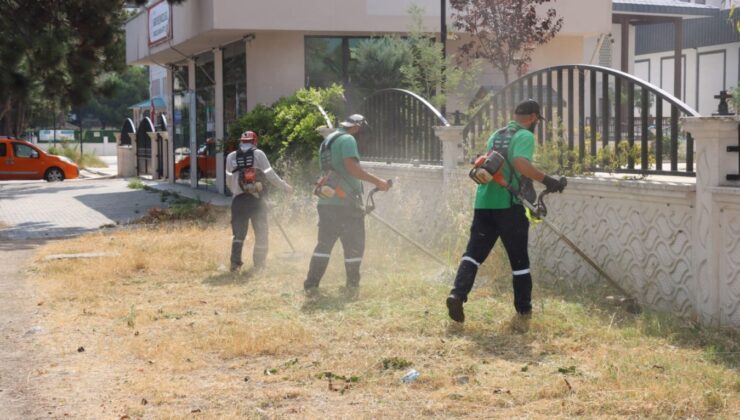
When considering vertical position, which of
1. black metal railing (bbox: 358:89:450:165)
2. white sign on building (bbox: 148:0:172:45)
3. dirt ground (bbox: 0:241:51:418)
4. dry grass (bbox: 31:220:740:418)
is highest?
white sign on building (bbox: 148:0:172:45)

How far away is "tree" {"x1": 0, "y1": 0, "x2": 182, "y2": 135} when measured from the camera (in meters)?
21.9

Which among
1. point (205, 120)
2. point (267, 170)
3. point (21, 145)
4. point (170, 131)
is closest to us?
point (267, 170)

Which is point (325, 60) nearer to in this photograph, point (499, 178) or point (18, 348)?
point (499, 178)

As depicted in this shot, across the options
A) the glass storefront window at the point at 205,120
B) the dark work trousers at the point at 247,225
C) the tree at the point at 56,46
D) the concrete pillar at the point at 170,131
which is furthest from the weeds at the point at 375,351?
the concrete pillar at the point at 170,131

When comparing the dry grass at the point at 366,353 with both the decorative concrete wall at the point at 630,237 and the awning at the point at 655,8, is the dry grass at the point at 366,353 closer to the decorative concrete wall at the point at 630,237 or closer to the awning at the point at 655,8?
the decorative concrete wall at the point at 630,237

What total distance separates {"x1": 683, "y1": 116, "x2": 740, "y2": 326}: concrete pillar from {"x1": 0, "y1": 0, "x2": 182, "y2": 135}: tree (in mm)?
16835

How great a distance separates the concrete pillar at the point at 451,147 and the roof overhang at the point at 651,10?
20.6 m

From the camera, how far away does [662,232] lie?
852 cm

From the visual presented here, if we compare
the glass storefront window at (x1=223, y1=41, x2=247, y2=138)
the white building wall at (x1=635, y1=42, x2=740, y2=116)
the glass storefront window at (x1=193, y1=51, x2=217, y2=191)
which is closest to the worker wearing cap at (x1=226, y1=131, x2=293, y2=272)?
the glass storefront window at (x1=223, y1=41, x2=247, y2=138)

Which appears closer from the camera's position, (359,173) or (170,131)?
(359,173)

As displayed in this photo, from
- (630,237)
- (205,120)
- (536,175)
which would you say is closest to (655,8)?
(205,120)

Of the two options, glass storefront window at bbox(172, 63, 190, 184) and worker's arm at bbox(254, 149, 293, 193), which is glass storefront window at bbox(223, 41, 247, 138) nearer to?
glass storefront window at bbox(172, 63, 190, 184)

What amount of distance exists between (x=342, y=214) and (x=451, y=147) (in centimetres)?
252

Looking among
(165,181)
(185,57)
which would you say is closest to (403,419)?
(185,57)
